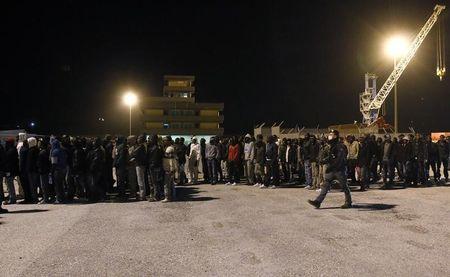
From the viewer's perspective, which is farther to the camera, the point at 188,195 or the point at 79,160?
the point at 188,195

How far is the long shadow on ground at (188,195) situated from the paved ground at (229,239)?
16.4 inches

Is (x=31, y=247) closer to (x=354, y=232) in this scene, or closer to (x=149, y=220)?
(x=149, y=220)

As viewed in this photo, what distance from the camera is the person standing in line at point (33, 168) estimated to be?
1190cm

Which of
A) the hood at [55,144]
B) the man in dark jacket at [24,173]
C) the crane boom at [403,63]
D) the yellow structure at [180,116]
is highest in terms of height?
the crane boom at [403,63]

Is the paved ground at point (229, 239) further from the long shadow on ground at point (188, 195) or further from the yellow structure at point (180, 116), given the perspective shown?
the yellow structure at point (180, 116)

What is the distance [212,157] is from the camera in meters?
16.2

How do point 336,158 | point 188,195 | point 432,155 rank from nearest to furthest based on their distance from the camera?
1. point 336,158
2. point 188,195
3. point 432,155

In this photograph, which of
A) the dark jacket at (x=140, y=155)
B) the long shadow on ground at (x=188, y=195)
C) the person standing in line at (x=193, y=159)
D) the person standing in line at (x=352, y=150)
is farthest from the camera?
the person standing in line at (x=193, y=159)

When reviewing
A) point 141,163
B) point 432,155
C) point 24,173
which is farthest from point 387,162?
point 24,173

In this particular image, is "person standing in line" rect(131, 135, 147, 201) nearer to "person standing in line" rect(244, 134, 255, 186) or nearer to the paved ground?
the paved ground

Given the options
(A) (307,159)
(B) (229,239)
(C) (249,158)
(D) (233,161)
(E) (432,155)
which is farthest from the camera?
(D) (233,161)

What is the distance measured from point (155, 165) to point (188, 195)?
1812mm

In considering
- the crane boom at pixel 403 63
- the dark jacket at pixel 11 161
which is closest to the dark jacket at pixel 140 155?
the dark jacket at pixel 11 161

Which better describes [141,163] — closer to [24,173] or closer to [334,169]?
[24,173]
